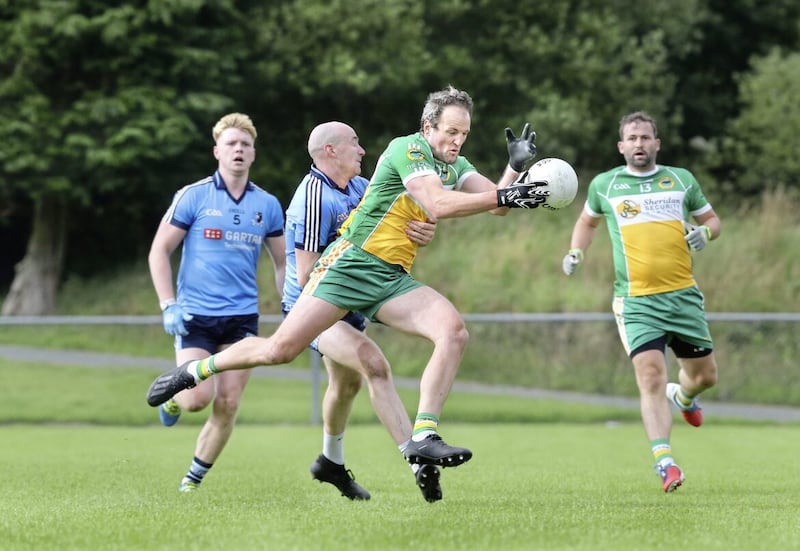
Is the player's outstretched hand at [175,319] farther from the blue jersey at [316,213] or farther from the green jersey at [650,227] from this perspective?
the green jersey at [650,227]

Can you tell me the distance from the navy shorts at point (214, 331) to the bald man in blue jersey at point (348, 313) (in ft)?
2.68

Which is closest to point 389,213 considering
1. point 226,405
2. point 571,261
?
point 226,405

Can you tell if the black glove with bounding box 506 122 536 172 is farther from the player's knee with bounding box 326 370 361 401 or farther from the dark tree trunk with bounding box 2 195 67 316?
the dark tree trunk with bounding box 2 195 67 316

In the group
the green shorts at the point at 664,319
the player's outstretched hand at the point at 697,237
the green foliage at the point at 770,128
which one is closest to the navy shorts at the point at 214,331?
the green shorts at the point at 664,319

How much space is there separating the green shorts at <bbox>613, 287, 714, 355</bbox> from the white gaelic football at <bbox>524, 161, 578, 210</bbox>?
2837 millimetres

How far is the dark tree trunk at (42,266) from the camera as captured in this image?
2873 centimetres

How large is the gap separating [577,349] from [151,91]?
12.2m

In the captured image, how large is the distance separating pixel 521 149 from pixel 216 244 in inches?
110

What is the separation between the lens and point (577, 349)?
18.3 meters

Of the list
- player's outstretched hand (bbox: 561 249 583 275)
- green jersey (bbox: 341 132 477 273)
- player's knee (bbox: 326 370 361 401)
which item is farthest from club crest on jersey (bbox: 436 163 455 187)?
player's outstretched hand (bbox: 561 249 583 275)

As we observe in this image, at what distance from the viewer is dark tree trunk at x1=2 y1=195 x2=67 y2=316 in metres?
→ 28.7

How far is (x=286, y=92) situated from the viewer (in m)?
31.5

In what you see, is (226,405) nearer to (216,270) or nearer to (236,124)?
(216,270)

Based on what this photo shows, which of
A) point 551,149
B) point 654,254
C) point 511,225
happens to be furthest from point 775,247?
point 654,254
